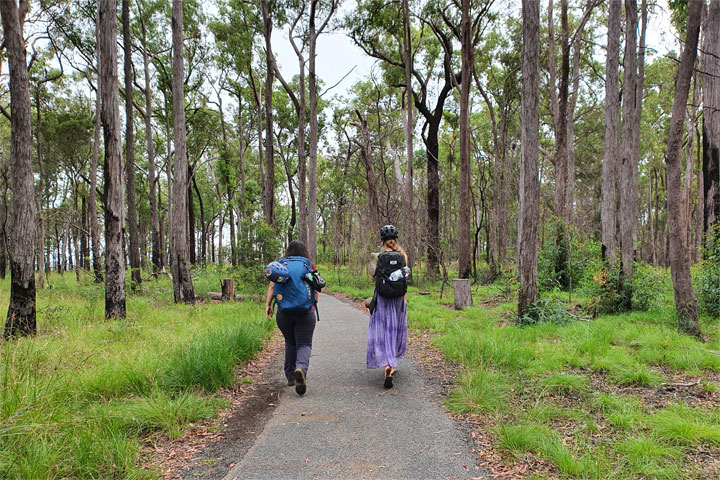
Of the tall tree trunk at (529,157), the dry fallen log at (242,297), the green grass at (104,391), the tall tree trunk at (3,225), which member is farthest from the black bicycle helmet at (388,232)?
the tall tree trunk at (3,225)

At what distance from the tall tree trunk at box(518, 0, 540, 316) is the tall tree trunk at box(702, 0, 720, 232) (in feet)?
13.1

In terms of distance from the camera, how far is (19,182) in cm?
616

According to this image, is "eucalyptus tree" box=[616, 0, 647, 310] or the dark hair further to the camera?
"eucalyptus tree" box=[616, 0, 647, 310]

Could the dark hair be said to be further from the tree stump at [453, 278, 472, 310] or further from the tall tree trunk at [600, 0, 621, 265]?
the tall tree trunk at [600, 0, 621, 265]

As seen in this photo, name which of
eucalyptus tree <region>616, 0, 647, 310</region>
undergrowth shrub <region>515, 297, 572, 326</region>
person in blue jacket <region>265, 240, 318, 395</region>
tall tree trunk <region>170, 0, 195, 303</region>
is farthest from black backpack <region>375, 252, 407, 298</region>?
tall tree trunk <region>170, 0, 195, 303</region>

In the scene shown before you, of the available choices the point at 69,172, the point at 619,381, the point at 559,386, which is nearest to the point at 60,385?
the point at 559,386

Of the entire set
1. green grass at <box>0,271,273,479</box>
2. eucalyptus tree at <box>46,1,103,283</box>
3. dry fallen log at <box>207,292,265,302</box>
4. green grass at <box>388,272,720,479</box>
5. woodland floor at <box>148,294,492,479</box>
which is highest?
eucalyptus tree at <box>46,1,103,283</box>

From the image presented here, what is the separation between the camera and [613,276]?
781 cm

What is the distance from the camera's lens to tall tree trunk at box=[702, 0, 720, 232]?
792cm

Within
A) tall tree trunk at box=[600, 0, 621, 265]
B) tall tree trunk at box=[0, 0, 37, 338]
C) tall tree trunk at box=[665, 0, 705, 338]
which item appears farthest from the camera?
tall tree trunk at box=[600, 0, 621, 265]

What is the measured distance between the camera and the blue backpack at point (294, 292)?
163 inches

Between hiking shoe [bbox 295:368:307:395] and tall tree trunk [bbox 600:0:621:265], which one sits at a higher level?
tall tree trunk [bbox 600:0:621:265]

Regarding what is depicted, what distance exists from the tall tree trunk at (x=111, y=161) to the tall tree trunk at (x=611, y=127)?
1119cm

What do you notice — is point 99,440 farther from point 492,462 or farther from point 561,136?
point 561,136
